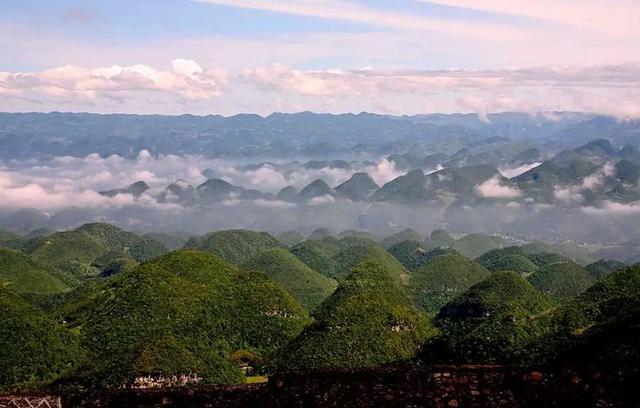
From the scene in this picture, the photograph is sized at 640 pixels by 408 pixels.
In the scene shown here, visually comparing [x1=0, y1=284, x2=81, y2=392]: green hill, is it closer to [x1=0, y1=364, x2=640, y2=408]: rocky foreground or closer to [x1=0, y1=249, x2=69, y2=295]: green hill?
[x1=0, y1=249, x2=69, y2=295]: green hill

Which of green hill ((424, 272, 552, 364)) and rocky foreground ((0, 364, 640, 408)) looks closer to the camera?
rocky foreground ((0, 364, 640, 408))

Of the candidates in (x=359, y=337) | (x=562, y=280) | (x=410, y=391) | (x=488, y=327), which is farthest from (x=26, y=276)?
(x=410, y=391)

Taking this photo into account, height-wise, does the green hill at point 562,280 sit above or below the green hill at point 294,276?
below

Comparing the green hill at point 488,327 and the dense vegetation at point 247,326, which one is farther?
the green hill at point 488,327

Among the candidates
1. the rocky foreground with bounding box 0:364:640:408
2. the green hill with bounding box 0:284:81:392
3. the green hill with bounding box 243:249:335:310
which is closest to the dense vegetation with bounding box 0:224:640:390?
the green hill with bounding box 0:284:81:392

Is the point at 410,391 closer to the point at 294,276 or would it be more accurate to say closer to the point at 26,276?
the point at 294,276

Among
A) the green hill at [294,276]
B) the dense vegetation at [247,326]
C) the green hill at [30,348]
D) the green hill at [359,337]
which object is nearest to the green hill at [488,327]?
the dense vegetation at [247,326]

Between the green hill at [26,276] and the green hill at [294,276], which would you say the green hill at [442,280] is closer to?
the green hill at [294,276]
